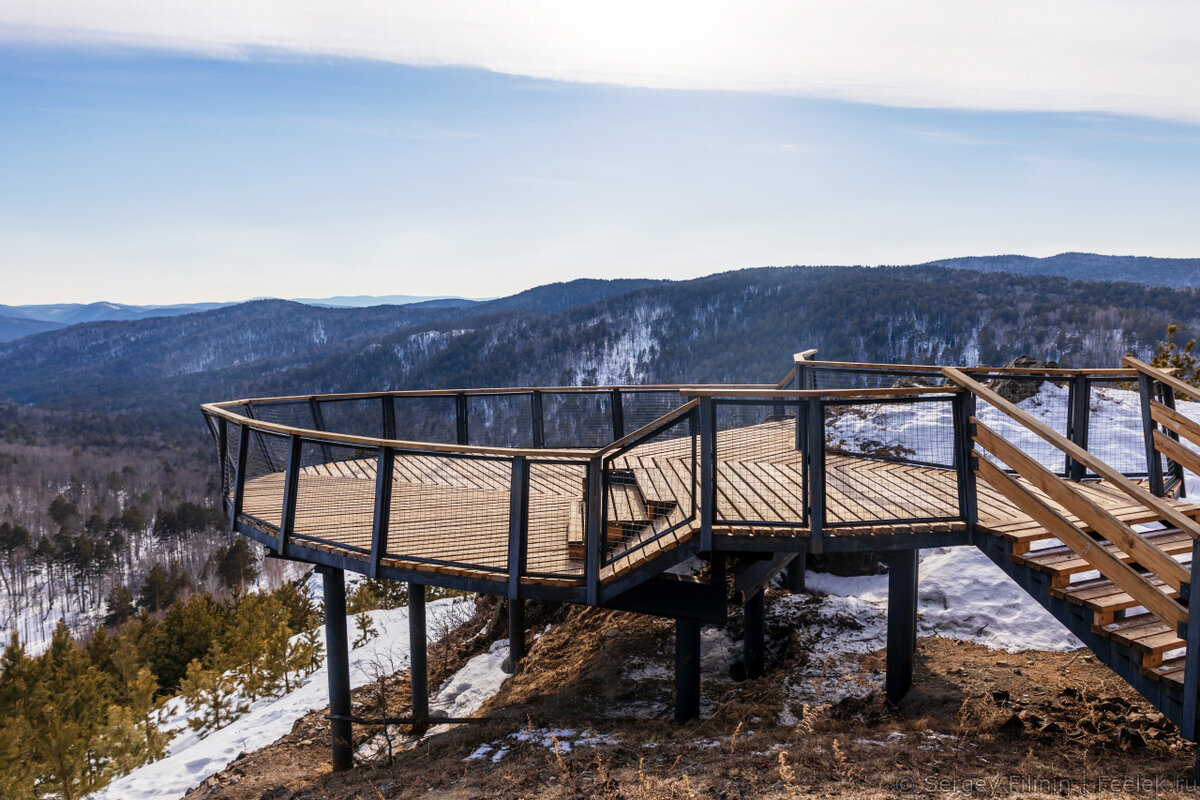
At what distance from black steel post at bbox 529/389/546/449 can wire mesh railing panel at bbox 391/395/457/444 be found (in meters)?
1.11

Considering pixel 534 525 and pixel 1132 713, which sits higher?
pixel 534 525

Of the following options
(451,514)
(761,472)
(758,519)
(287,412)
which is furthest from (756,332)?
(758,519)

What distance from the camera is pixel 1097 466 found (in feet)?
14.3

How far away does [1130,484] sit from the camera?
411cm

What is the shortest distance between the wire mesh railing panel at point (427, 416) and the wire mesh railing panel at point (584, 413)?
141 centimetres

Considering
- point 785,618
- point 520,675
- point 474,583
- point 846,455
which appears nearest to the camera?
point 474,583

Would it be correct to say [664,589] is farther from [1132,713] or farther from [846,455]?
[1132,713]

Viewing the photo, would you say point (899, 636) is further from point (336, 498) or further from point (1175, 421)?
point (336, 498)

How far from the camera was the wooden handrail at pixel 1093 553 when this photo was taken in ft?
13.5

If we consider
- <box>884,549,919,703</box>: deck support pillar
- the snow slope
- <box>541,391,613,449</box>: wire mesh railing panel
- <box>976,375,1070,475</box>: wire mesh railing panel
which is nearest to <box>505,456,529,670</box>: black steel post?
<box>884,549,919,703</box>: deck support pillar

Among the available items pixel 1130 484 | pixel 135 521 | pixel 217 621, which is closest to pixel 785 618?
pixel 1130 484

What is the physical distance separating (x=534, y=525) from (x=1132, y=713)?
5.06 meters

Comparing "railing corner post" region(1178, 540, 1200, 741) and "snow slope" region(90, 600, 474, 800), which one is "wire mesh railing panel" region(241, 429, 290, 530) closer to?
"snow slope" region(90, 600, 474, 800)

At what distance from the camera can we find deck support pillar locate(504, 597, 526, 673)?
10398 mm
